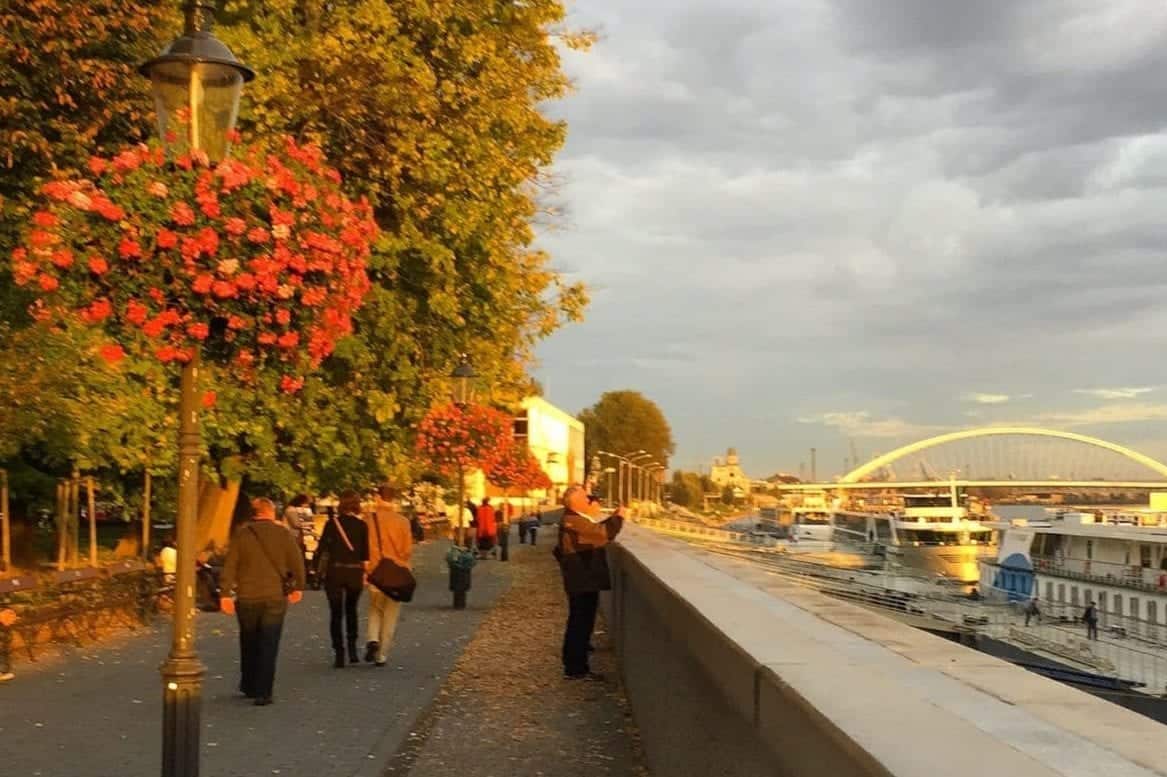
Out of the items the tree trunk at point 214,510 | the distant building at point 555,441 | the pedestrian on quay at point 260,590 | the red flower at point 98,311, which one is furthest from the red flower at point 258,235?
the distant building at point 555,441

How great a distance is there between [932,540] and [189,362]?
74592mm

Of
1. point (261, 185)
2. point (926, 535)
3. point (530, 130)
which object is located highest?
point (530, 130)

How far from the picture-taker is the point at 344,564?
12.9 m

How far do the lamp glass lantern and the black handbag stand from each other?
24.2 feet

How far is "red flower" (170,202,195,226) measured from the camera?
6105 millimetres

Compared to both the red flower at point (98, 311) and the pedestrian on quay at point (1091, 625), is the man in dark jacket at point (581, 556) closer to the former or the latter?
the red flower at point (98, 311)

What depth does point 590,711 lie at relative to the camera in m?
→ 10.9

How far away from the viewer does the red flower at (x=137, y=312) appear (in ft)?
20.2

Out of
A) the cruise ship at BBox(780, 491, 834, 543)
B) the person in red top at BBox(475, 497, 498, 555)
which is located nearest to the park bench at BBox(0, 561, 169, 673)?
the person in red top at BBox(475, 497, 498, 555)

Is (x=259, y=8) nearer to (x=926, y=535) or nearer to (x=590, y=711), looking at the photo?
(x=590, y=711)

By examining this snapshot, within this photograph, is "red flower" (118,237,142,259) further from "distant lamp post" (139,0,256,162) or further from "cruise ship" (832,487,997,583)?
"cruise ship" (832,487,997,583)

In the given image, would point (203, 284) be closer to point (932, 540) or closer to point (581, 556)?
point (581, 556)

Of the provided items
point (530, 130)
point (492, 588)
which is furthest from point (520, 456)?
point (530, 130)

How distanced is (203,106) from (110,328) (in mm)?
1337
